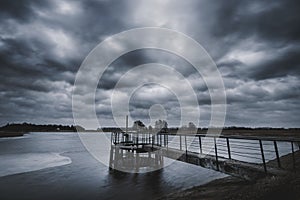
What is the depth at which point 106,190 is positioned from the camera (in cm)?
1312

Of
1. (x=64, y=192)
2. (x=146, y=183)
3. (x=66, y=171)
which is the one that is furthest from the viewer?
(x=66, y=171)

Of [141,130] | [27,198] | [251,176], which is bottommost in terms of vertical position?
[27,198]

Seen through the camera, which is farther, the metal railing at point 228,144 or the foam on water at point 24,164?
the foam on water at point 24,164

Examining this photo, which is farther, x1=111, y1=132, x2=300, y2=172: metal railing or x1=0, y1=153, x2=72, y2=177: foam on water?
x1=0, y1=153, x2=72, y2=177: foam on water

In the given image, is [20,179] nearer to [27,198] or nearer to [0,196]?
[0,196]

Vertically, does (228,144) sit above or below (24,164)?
above

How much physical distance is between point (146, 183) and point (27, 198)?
7392 mm

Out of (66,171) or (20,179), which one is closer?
(20,179)

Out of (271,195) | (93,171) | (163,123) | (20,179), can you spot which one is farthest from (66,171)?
(271,195)

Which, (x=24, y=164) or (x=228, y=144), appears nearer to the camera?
(x=228, y=144)

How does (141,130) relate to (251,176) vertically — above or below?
above

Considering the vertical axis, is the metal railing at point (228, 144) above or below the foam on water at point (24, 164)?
above

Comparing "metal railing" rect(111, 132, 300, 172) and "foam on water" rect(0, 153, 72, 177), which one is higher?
"metal railing" rect(111, 132, 300, 172)

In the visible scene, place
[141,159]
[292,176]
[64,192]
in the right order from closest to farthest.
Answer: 1. [292,176]
2. [64,192]
3. [141,159]
